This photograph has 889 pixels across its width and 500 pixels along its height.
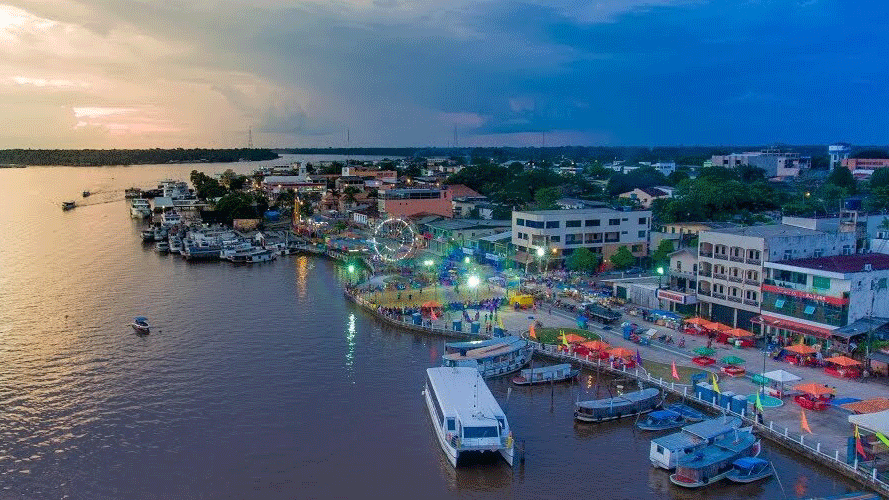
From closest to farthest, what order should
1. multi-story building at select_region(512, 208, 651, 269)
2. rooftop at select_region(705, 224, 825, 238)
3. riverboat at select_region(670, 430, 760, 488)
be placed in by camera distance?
riverboat at select_region(670, 430, 760, 488)
rooftop at select_region(705, 224, 825, 238)
multi-story building at select_region(512, 208, 651, 269)

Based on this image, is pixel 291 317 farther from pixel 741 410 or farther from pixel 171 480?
pixel 741 410

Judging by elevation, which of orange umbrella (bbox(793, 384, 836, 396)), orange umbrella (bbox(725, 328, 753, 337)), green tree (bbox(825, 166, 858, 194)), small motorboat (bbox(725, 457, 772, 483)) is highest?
green tree (bbox(825, 166, 858, 194))

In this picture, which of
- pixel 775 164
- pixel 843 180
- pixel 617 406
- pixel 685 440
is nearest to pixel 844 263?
pixel 617 406

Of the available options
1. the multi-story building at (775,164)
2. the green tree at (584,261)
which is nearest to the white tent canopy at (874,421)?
the green tree at (584,261)

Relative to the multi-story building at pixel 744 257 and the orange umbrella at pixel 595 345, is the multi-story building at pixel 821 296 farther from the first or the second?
the orange umbrella at pixel 595 345

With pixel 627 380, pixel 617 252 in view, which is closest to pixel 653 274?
pixel 617 252

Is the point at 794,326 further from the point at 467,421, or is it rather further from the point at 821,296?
the point at 467,421

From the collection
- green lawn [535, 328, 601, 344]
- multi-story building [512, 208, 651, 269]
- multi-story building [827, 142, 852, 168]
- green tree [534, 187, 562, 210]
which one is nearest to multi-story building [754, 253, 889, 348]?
green lawn [535, 328, 601, 344]

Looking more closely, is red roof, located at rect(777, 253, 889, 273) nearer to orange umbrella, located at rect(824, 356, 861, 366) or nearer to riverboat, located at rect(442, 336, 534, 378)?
orange umbrella, located at rect(824, 356, 861, 366)
